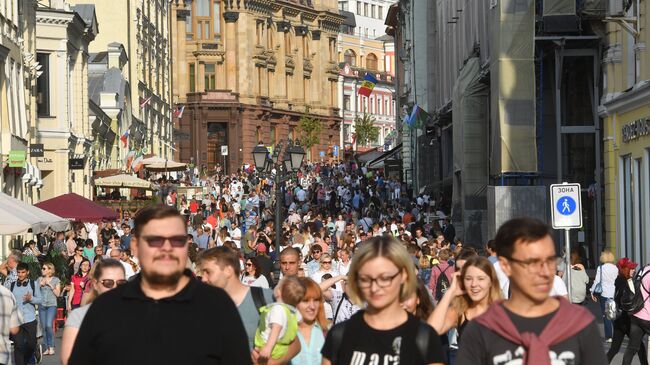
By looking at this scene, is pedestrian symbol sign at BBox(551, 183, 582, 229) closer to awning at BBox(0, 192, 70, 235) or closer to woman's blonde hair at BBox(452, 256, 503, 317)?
awning at BBox(0, 192, 70, 235)

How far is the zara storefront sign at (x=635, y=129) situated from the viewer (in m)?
26.3

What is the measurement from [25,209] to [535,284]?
18.5 m

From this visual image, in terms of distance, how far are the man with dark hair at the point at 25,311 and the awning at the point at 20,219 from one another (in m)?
1.78

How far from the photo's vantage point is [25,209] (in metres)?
23.7

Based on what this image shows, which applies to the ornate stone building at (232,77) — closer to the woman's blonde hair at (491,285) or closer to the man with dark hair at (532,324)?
the woman's blonde hair at (491,285)

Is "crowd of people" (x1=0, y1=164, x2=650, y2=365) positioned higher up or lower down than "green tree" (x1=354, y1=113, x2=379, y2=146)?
lower down

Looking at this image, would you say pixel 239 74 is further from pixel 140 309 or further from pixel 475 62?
pixel 140 309

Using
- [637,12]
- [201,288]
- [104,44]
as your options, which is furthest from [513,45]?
[104,44]

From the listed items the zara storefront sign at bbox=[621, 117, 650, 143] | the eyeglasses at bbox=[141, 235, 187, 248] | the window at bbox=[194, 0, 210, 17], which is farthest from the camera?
the window at bbox=[194, 0, 210, 17]

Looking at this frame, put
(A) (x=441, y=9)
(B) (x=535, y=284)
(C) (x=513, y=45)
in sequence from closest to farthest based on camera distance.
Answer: (B) (x=535, y=284), (C) (x=513, y=45), (A) (x=441, y=9)

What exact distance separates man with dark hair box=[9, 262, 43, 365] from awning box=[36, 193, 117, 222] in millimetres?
12511

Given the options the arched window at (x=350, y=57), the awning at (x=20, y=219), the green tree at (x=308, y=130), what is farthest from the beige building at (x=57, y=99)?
the arched window at (x=350, y=57)

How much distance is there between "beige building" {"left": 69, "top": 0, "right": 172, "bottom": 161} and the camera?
218 feet

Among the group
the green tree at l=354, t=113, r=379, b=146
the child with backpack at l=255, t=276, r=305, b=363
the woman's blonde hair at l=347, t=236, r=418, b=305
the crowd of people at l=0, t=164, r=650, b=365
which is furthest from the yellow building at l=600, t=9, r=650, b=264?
the green tree at l=354, t=113, r=379, b=146
